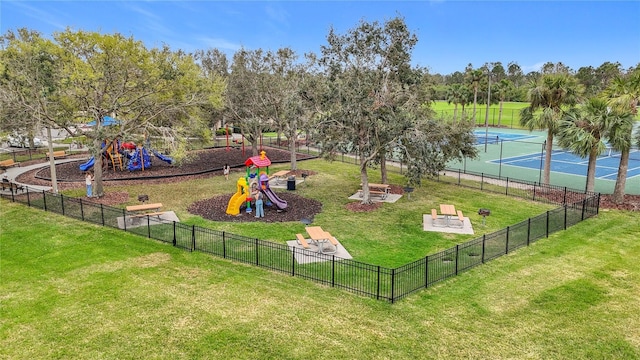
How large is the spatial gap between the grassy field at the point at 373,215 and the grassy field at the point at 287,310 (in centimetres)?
278

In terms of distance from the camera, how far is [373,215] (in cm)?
2058

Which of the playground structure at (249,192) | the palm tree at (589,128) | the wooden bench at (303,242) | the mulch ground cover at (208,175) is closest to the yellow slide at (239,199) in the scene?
the playground structure at (249,192)

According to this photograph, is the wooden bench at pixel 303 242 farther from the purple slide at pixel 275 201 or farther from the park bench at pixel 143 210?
the park bench at pixel 143 210

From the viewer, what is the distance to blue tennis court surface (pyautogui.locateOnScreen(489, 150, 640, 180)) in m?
31.9

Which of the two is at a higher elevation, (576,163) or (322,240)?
(576,163)

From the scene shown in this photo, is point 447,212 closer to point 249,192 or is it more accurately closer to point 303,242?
point 303,242

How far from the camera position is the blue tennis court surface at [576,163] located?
3186 centimetres

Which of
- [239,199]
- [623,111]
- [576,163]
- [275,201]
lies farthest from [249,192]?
[576,163]

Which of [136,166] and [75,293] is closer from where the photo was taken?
[75,293]

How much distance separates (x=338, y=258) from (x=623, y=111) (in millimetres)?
16833

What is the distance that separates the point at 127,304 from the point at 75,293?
6.11 feet

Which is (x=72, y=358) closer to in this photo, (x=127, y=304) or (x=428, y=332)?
(x=127, y=304)

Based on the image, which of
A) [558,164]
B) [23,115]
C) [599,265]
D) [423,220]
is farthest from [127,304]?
[558,164]

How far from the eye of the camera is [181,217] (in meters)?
20.0
